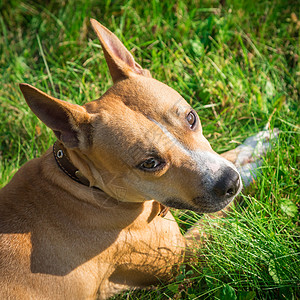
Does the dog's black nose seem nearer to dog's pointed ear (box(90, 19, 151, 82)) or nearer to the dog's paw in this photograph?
the dog's paw

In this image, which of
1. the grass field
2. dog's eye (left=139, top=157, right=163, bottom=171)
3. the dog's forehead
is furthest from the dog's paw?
dog's eye (left=139, top=157, right=163, bottom=171)

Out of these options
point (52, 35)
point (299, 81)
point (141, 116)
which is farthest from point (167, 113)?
point (52, 35)

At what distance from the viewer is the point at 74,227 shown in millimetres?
3311

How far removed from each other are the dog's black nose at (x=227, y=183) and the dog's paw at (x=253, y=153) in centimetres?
94

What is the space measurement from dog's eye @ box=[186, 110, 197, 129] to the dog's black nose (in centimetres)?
51

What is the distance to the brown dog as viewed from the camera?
10.2ft

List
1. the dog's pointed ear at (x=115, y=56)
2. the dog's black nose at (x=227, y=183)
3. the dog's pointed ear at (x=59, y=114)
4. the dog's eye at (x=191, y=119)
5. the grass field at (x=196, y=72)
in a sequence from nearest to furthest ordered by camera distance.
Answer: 1. the dog's pointed ear at (x=59, y=114)
2. the dog's black nose at (x=227, y=183)
3. the dog's eye at (x=191, y=119)
4. the dog's pointed ear at (x=115, y=56)
5. the grass field at (x=196, y=72)

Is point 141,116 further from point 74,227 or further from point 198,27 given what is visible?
point 198,27

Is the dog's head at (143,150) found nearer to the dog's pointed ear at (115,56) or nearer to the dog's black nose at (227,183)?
the dog's black nose at (227,183)

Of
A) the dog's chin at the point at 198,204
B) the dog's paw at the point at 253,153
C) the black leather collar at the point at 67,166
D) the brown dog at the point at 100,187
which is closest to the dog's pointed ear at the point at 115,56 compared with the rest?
the brown dog at the point at 100,187

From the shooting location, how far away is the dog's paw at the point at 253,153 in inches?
165

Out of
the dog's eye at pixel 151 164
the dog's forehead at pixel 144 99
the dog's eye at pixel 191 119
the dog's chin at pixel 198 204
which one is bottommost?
the dog's chin at pixel 198 204

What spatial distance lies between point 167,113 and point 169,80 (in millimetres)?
2200

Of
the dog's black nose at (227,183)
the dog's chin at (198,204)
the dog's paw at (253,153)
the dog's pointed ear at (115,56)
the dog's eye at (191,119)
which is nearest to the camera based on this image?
the dog's black nose at (227,183)
